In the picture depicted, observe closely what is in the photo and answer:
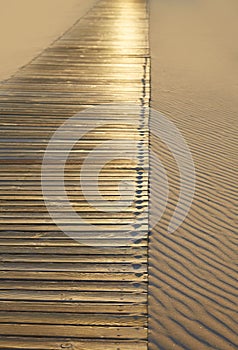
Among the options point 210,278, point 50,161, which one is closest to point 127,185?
point 50,161

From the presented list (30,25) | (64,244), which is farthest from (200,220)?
(30,25)

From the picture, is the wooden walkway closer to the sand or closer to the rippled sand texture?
the rippled sand texture

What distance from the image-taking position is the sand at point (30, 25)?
53.7 ft

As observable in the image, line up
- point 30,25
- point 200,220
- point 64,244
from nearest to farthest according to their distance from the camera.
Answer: point 64,244
point 200,220
point 30,25

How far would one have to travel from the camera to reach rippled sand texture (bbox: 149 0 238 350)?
500 cm

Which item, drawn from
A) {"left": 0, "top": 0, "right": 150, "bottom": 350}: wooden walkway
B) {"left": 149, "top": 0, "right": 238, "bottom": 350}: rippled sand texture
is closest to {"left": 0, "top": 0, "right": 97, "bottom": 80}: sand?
{"left": 0, "top": 0, "right": 150, "bottom": 350}: wooden walkway

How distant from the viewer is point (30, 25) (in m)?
23.0

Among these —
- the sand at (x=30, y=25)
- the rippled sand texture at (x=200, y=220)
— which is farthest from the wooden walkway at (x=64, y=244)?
the sand at (x=30, y=25)

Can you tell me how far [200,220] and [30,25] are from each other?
18.2 m

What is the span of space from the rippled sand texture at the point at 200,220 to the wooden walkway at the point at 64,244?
0.28m

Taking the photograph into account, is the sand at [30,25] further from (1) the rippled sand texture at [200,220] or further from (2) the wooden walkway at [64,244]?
(1) the rippled sand texture at [200,220]

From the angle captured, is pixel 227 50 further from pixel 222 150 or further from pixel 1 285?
pixel 1 285

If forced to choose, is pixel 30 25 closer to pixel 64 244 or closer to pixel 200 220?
pixel 200 220

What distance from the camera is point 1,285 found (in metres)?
5.30
